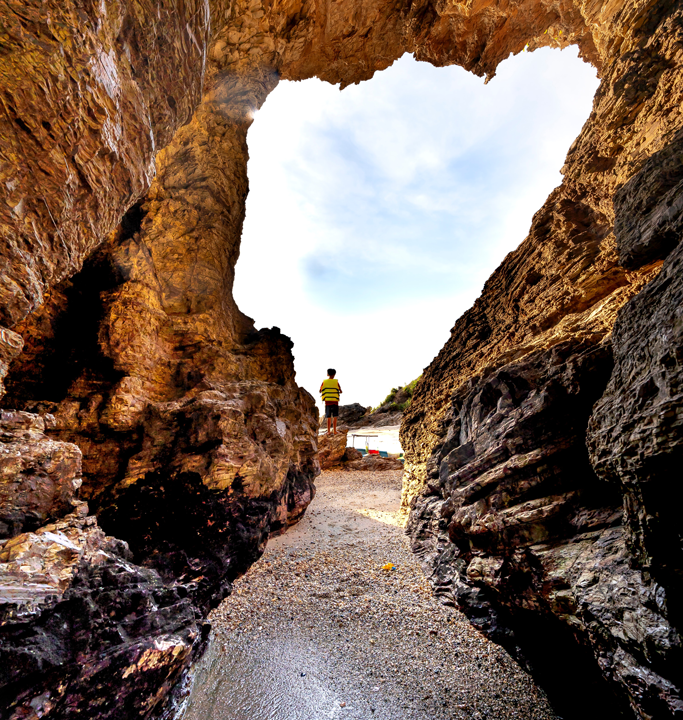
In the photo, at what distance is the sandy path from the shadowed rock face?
401mm

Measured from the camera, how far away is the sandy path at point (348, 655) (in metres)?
3.12

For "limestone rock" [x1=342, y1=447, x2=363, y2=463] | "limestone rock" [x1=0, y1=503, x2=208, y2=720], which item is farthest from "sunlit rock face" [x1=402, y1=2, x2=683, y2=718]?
"limestone rock" [x1=342, y1=447, x2=363, y2=463]

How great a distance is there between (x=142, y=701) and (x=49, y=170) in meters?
4.98

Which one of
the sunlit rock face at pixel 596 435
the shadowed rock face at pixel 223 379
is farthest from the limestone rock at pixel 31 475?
the sunlit rock face at pixel 596 435

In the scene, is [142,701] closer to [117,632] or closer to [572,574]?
[117,632]

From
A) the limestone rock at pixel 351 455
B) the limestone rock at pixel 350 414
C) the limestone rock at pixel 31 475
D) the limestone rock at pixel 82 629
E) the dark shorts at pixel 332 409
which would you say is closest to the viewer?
the limestone rock at pixel 82 629

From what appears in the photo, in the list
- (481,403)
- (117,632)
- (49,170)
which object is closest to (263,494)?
(117,632)

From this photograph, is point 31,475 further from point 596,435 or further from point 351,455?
point 351,455

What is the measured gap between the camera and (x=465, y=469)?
16.8 feet

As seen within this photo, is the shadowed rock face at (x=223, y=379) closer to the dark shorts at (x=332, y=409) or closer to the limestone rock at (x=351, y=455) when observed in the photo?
the limestone rock at (x=351, y=455)

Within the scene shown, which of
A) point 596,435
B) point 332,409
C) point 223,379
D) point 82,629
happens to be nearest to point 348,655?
point 82,629

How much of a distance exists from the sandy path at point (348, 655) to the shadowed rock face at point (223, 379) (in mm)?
401

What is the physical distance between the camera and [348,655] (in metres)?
3.81

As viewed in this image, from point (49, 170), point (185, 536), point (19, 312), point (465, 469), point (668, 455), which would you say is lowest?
point (185, 536)
